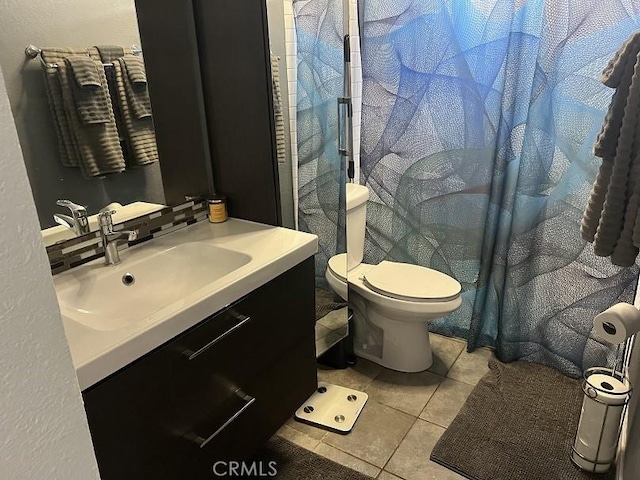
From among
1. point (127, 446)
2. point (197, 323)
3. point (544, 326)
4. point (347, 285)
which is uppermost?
point (197, 323)

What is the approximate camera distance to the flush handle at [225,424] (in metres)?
1.40

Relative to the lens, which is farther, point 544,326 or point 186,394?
point 544,326

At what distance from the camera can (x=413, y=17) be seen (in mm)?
2166

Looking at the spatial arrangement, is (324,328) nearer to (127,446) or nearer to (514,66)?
(127,446)

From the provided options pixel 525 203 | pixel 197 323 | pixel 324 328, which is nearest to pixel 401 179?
pixel 525 203

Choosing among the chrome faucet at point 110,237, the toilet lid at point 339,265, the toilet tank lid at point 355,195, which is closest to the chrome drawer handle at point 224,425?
the chrome faucet at point 110,237

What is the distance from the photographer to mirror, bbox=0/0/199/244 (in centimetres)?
136

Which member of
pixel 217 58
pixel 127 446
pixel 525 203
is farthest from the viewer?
pixel 525 203

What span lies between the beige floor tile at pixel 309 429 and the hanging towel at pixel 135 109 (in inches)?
45.5

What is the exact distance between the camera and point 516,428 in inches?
78.3

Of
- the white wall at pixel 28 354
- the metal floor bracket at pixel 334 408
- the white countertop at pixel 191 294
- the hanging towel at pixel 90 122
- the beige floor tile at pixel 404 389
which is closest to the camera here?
the white wall at pixel 28 354

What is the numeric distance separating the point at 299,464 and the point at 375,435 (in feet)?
1.06

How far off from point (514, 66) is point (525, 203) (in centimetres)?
56

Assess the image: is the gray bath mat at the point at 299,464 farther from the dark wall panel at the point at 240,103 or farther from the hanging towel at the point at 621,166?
the hanging towel at the point at 621,166
